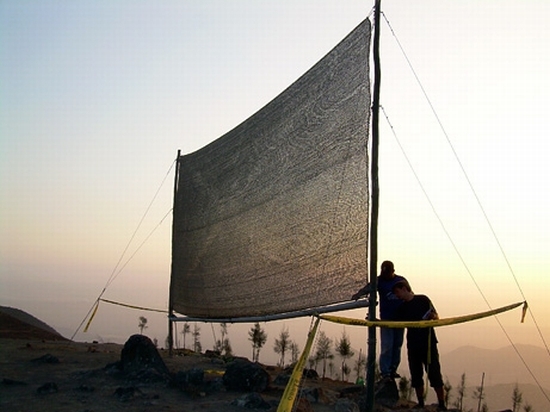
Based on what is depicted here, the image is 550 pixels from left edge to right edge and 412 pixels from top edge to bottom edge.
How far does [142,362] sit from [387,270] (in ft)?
16.2

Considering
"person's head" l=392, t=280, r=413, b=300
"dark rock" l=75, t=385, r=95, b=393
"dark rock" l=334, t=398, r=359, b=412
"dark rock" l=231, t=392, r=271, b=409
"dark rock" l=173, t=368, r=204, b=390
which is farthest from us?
"dark rock" l=173, t=368, r=204, b=390

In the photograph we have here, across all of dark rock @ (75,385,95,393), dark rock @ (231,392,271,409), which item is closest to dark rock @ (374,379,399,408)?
dark rock @ (231,392,271,409)

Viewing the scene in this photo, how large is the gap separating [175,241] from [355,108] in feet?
26.8

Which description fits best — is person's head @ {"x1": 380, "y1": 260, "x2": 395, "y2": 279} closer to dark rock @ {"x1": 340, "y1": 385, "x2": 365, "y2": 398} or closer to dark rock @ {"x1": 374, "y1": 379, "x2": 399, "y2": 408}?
dark rock @ {"x1": 374, "y1": 379, "x2": 399, "y2": 408}

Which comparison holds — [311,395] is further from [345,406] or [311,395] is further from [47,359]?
[47,359]

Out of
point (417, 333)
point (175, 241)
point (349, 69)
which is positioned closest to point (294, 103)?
point (349, 69)

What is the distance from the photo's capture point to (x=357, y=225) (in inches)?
325

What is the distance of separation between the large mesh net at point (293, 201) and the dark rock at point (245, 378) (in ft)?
3.28

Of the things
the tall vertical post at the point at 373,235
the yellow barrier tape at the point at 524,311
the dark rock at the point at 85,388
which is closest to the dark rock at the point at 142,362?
the dark rock at the point at 85,388

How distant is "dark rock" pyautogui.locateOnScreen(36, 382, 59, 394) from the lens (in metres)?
9.57

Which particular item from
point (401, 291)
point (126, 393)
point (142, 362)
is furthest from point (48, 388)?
point (401, 291)

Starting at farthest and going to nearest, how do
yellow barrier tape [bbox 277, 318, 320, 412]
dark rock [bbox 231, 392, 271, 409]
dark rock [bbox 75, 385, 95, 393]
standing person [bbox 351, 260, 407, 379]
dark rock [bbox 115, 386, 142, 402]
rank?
standing person [bbox 351, 260, 407, 379]
dark rock [bbox 75, 385, 95, 393]
dark rock [bbox 115, 386, 142, 402]
dark rock [bbox 231, 392, 271, 409]
yellow barrier tape [bbox 277, 318, 320, 412]

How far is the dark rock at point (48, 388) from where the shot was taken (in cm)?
957

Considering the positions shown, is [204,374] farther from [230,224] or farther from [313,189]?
[313,189]
